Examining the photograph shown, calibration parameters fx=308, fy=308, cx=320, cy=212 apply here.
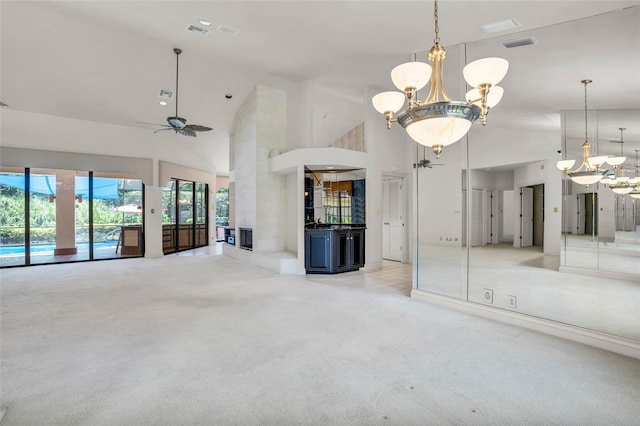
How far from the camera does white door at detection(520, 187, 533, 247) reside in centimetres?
366

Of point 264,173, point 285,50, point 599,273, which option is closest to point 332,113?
point 264,173

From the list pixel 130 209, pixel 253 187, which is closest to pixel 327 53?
pixel 253 187

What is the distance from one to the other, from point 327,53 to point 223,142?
6098 mm

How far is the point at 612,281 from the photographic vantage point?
319cm

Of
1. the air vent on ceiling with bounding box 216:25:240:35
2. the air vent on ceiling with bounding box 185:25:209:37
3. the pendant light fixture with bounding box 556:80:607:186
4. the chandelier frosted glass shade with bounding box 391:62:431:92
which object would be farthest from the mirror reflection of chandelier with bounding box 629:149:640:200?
the air vent on ceiling with bounding box 185:25:209:37

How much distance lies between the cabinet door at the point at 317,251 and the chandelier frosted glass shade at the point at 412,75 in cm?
402

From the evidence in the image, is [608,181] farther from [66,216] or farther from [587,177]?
[66,216]

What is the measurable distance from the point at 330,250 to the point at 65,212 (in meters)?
7.48

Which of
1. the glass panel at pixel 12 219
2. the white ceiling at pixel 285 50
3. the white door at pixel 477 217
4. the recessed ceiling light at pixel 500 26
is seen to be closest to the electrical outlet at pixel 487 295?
the white door at pixel 477 217

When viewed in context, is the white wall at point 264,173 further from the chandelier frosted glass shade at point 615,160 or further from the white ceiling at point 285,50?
the chandelier frosted glass shade at point 615,160

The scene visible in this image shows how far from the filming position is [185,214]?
11039 mm

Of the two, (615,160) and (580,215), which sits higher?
(615,160)

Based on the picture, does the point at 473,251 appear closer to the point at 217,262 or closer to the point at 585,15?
the point at 585,15

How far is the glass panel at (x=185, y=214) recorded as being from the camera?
1074 cm
